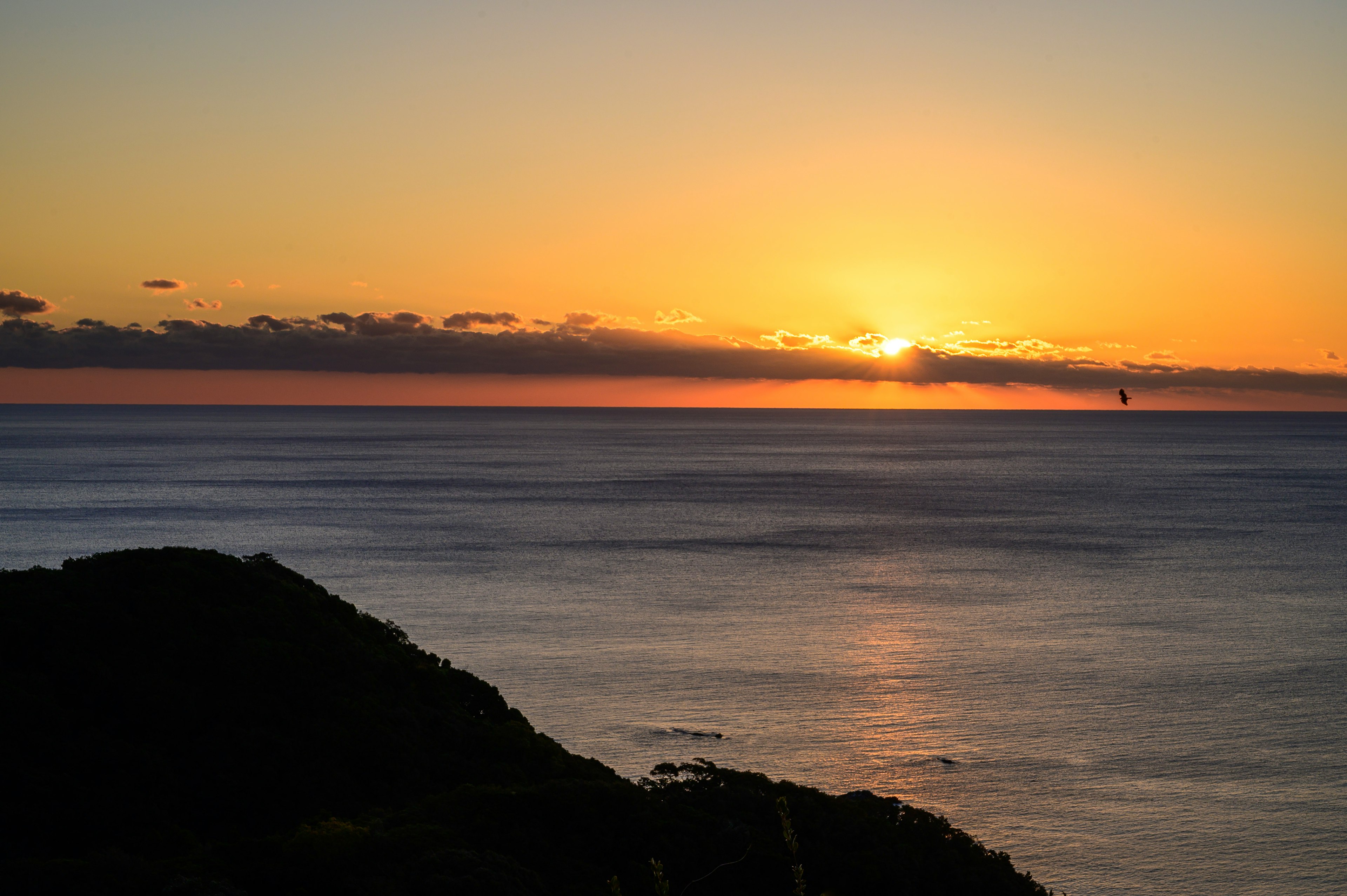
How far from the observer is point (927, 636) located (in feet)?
154

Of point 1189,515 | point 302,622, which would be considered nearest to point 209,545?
point 302,622

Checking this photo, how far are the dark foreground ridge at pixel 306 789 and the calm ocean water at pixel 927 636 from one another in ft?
5.10

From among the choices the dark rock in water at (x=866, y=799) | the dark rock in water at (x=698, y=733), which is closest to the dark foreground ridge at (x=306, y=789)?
the dark rock in water at (x=866, y=799)

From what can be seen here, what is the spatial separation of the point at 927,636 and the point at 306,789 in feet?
116

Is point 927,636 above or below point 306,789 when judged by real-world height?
below

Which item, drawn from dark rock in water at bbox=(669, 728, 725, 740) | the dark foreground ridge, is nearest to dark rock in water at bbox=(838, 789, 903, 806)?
the dark foreground ridge

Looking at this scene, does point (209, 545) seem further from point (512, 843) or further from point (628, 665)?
point (512, 843)

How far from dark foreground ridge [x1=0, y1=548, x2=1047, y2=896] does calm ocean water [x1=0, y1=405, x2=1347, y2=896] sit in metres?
1.55

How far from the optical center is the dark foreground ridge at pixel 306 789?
1295cm

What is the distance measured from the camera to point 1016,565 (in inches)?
2712

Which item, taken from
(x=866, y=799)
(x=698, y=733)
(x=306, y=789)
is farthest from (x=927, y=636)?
(x=306, y=789)

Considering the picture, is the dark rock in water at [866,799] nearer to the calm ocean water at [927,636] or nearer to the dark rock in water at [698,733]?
the calm ocean water at [927,636]

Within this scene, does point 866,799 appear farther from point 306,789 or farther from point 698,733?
point 698,733

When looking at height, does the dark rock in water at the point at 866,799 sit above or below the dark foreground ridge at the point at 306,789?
below
